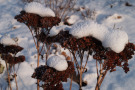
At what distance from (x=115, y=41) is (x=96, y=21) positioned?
6.58m

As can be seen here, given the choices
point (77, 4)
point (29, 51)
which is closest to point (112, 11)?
point (77, 4)

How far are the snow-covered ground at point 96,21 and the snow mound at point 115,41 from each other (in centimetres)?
22

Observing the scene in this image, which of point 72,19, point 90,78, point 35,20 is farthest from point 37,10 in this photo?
point 72,19

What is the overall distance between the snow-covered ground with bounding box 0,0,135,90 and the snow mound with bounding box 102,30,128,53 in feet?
0.71

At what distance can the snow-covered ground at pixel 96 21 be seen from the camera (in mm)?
4078

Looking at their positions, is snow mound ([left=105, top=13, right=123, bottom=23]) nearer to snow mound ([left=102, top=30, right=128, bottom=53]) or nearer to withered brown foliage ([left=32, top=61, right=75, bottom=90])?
snow mound ([left=102, top=30, right=128, bottom=53])

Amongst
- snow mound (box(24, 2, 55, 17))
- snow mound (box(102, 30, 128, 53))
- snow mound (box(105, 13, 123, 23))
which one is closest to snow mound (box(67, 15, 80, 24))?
snow mound (box(105, 13, 123, 23))

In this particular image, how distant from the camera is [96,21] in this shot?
7.85 meters

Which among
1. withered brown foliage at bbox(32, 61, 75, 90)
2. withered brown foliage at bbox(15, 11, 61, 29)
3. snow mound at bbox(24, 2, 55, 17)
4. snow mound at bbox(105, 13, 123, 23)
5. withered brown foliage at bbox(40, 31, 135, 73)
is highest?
snow mound at bbox(105, 13, 123, 23)

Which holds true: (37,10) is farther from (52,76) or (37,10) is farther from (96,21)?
(96,21)

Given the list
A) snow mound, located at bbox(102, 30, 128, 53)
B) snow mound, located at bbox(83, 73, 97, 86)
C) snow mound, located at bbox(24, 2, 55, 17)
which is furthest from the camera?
snow mound, located at bbox(83, 73, 97, 86)

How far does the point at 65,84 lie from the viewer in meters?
4.29

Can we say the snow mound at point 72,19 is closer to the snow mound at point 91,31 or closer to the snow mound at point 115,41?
the snow mound at point 91,31

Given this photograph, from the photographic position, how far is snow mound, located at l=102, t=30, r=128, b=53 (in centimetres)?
160
